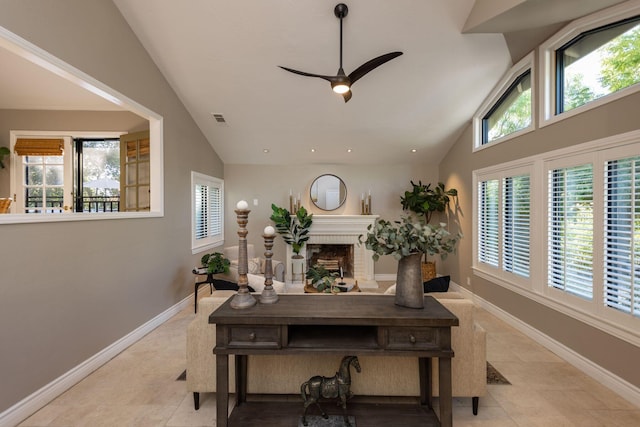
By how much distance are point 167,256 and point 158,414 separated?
217cm

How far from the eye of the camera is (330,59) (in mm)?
3449

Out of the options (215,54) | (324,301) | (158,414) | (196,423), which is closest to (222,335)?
(324,301)

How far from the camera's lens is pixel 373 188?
19.8 feet

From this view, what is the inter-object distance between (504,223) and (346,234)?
2816mm

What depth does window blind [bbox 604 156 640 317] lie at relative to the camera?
7.23ft

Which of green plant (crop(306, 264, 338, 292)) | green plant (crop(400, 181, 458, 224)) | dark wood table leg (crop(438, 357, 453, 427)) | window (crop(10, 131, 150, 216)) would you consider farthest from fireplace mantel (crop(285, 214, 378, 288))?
dark wood table leg (crop(438, 357, 453, 427))

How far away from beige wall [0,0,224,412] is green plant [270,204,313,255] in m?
1.98

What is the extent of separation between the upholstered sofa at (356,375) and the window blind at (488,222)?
245cm

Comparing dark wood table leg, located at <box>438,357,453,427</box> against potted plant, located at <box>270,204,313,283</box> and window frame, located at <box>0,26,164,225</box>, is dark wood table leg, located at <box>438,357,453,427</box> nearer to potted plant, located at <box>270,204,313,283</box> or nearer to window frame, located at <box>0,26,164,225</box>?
window frame, located at <box>0,26,164,225</box>

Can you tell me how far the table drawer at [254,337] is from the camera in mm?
1628

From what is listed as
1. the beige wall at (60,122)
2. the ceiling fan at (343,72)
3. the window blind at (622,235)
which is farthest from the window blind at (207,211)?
the window blind at (622,235)

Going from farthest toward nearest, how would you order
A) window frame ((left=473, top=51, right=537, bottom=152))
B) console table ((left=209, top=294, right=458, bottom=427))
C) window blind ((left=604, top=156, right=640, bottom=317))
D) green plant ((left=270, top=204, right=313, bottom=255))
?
1. green plant ((left=270, top=204, right=313, bottom=255))
2. window frame ((left=473, top=51, right=537, bottom=152))
3. window blind ((left=604, top=156, right=640, bottom=317))
4. console table ((left=209, top=294, right=458, bottom=427))

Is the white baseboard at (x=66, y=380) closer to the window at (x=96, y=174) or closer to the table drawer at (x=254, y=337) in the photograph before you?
the table drawer at (x=254, y=337)

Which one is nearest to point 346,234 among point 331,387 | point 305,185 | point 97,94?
point 305,185
